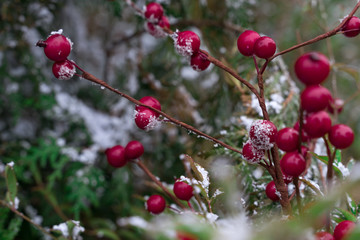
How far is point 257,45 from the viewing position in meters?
Answer: 0.37

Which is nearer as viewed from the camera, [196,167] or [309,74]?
[309,74]

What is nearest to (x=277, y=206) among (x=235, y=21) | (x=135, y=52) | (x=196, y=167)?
(x=196, y=167)

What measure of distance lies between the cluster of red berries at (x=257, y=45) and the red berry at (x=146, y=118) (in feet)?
0.45

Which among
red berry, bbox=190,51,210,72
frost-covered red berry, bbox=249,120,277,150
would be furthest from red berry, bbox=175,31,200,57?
frost-covered red berry, bbox=249,120,277,150

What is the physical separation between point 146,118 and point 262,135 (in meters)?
0.13

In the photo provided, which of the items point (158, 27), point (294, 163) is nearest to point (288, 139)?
point (294, 163)

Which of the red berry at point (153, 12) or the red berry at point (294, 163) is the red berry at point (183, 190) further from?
the red berry at point (153, 12)

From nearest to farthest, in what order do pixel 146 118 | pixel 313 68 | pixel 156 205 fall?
pixel 313 68
pixel 146 118
pixel 156 205

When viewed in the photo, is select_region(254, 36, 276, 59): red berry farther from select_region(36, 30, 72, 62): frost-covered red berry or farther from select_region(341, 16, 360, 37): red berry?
select_region(36, 30, 72, 62): frost-covered red berry

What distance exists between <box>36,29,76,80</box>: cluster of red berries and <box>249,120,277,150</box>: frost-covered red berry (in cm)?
21

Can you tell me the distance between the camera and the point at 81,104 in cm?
108

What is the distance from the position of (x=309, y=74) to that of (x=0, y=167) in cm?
78

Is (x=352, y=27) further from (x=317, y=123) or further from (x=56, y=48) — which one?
(x=56, y=48)

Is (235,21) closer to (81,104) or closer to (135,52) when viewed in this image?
(135,52)
